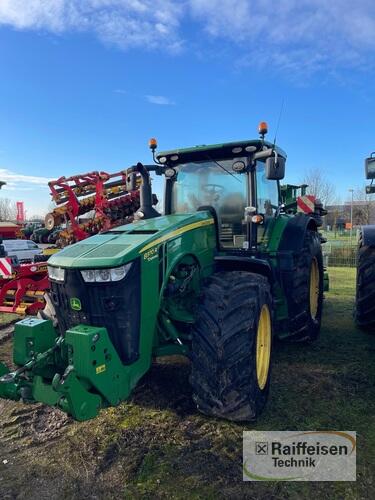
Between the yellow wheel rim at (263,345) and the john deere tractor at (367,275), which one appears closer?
the yellow wheel rim at (263,345)

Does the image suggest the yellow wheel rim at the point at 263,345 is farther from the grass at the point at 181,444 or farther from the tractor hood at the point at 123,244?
the tractor hood at the point at 123,244

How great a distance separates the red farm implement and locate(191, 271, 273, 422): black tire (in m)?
9.37

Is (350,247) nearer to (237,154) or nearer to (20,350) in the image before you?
(237,154)

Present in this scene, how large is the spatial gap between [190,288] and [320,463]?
1.82 metres

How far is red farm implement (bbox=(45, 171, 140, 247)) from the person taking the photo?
12.7 meters

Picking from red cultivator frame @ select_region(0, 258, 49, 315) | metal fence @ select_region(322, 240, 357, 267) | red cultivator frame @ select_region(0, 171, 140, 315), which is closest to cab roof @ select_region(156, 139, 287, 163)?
red cultivator frame @ select_region(0, 258, 49, 315)

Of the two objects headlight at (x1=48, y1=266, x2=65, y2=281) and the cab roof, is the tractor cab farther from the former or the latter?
headlight at (x1=48, y1=266, x2=65, y2=281)

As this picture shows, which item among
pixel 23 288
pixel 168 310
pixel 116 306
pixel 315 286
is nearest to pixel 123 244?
pixel 116 306

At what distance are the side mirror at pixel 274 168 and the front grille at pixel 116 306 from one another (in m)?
1.62

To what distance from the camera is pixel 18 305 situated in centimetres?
714

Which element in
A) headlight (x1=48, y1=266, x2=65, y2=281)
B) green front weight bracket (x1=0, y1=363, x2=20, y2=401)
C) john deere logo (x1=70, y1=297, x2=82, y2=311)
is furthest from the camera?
headlight (x1=48, y1=266, x2=65, y2=281)

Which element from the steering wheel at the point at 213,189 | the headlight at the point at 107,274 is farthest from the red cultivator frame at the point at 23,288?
the headlight at the point at 107,274

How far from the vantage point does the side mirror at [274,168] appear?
3.94 meters

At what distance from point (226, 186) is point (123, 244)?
1661 millimetres
